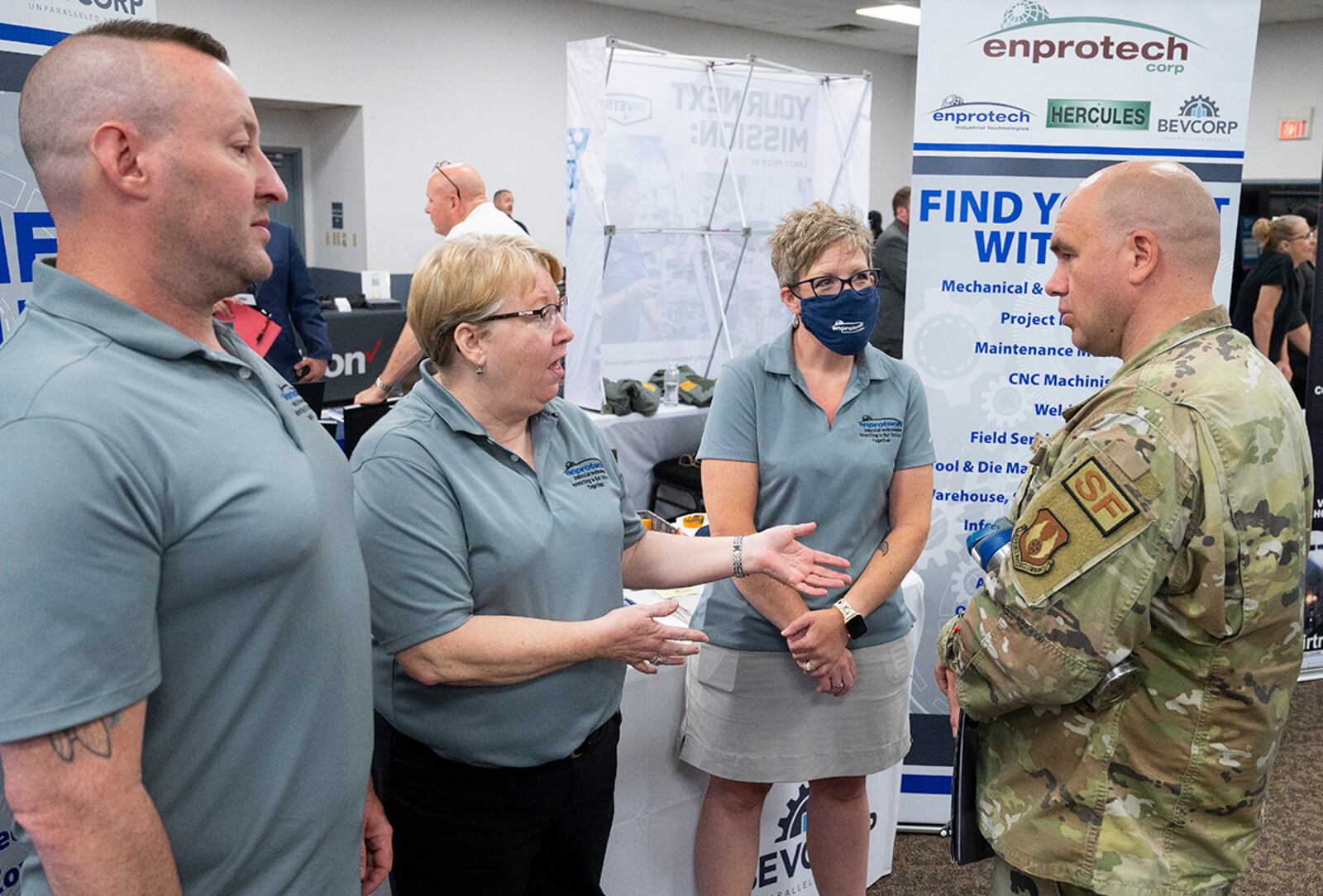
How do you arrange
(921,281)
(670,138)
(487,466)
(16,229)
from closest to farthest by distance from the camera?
1. (16,229)
2. (487,466)
3. (921,281)
4. (670,138)

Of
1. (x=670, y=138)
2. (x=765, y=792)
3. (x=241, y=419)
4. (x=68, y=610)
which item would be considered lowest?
(x=765, y=792)

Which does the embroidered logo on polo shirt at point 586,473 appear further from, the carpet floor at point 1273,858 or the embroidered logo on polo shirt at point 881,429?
the carpet floor at point 1273,858

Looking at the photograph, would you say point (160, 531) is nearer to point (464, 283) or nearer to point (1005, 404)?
point (464, 283)

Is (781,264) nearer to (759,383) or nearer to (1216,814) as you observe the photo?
(759,383)

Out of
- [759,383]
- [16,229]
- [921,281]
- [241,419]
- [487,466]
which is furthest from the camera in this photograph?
[921,281]

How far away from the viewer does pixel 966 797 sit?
1.61 meters

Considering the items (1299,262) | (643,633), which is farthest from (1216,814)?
(1299,262)

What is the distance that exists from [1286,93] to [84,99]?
11.9 metres

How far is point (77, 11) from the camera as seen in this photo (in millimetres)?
1436

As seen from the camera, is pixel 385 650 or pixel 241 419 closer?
pixel 241 419

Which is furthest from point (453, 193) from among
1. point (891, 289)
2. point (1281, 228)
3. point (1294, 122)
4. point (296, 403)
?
point (1294, 122)

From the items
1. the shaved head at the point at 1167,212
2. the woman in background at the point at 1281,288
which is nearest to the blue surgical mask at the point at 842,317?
the shaved head at the point at 1167,212

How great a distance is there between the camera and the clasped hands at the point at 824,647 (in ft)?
6.30

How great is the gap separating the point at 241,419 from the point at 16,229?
62cm
